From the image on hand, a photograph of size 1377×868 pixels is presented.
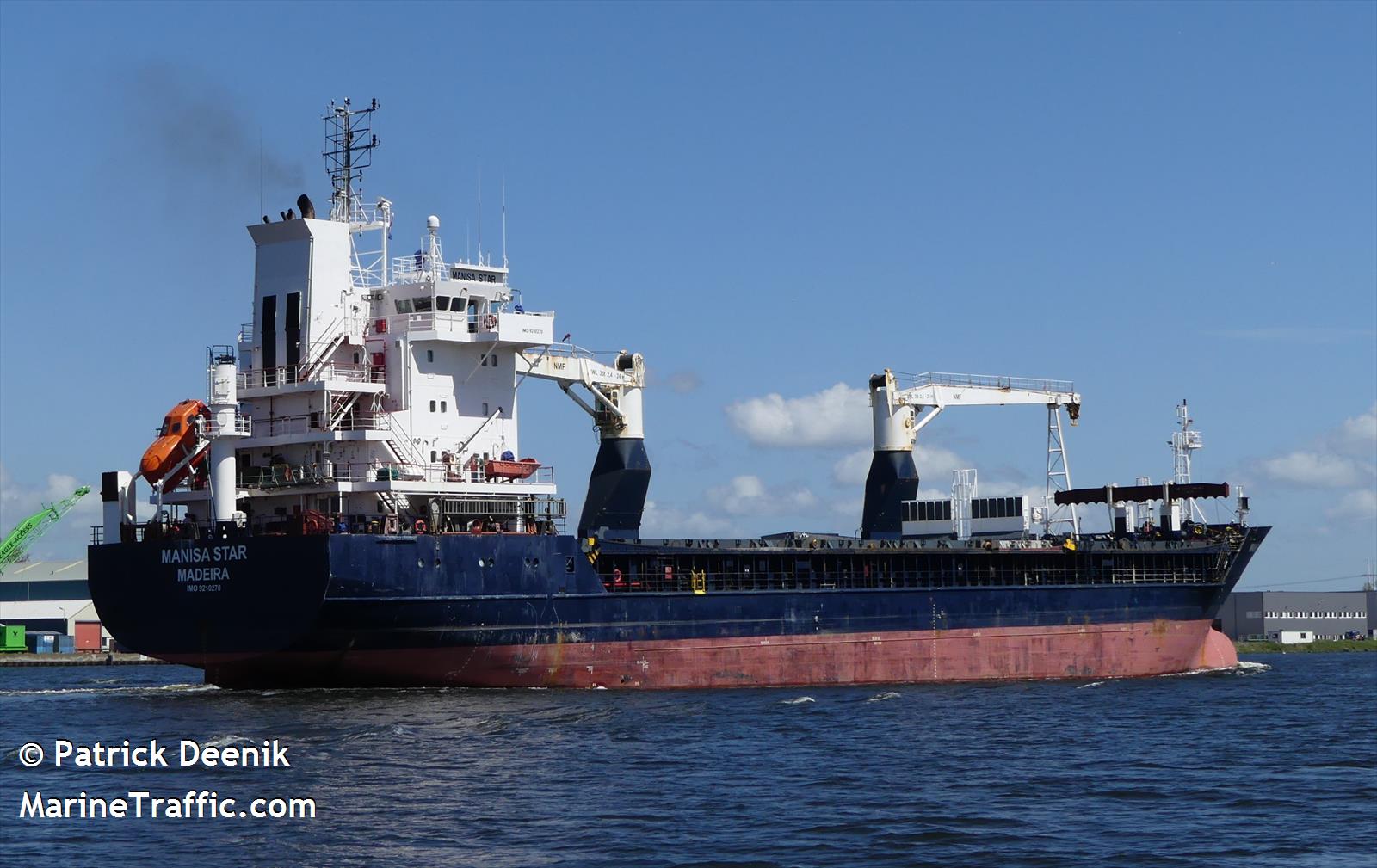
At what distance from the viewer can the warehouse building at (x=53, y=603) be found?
284 ft

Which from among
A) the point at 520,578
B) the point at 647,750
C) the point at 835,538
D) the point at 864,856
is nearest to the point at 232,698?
the point at 520,578

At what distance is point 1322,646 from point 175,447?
82.0m

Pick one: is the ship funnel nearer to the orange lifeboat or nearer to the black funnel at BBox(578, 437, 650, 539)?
the black funnel at BBox(578, 437, 650, 539)

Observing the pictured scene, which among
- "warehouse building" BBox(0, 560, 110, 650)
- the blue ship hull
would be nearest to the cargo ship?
the blue ship hull

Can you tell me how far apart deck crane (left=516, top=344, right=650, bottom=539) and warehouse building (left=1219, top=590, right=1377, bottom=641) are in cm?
6274

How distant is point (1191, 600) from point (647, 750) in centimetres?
2755

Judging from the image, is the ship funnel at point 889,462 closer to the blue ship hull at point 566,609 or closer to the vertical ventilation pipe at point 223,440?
the blue ship hull at point 566,609

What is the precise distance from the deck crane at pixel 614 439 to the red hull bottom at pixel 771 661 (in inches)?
244

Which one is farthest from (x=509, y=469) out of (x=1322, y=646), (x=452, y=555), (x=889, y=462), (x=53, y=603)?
(x=1322, y=646)

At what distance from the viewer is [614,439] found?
48.7 meters

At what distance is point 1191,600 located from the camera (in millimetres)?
52438

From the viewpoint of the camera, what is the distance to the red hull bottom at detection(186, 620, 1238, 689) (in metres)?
38.7

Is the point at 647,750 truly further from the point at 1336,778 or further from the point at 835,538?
the point at 835,538

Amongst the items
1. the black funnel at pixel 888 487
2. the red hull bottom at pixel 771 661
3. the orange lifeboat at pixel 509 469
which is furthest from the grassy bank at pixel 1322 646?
the orange lifeboat at pixel 509 469
